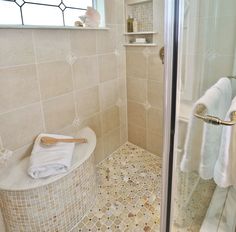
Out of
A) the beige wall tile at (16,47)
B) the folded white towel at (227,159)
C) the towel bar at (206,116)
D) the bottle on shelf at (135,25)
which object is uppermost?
the bottle on shelf at (135,25)

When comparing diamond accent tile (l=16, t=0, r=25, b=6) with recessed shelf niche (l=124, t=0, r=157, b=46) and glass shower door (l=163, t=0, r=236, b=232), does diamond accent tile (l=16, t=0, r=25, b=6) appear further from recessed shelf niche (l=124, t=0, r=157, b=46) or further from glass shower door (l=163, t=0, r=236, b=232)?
glass shower door (l=163, t=0, r=236, b=232)

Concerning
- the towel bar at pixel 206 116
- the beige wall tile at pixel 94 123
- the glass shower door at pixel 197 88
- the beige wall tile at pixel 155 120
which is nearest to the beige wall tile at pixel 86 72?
the beige wall tile at pixel 94 123

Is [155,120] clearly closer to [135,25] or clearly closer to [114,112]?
[114,112]

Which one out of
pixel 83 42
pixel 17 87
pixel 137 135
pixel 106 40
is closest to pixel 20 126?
pixel 17 87

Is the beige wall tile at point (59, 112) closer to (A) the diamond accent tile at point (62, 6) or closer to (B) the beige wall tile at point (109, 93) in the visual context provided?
(B) the beige wall tile at point (109, 93)

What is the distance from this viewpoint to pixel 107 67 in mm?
1897

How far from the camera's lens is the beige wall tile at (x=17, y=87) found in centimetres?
124

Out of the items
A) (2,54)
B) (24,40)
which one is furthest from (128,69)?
(2,54)

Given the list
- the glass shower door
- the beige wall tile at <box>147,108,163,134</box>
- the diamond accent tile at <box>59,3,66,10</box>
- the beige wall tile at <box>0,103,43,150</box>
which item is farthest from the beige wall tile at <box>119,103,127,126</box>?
the glass shower door

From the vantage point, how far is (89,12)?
161 centimetres

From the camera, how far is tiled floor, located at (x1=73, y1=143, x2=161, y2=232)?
54.6 inches

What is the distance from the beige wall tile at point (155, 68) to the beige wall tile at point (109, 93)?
0.36 metres

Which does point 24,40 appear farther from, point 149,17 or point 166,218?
point 166,218

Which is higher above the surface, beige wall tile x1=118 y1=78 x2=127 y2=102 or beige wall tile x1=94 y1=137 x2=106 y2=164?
beige wall tile x1=118 y1=78 x2=127 y2=102
